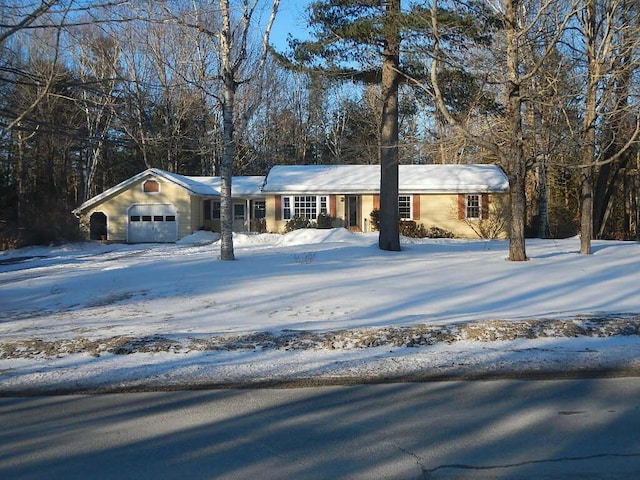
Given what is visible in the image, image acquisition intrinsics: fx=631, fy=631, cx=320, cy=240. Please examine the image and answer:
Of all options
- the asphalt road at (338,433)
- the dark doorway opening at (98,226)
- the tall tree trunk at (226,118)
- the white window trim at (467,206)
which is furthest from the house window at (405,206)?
the asphalt road at (338,433)

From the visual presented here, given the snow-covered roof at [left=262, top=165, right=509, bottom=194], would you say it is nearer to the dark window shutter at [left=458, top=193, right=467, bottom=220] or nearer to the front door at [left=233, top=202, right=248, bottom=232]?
the dark window shutter at [left=458, top=193, right=467, bottom=220]

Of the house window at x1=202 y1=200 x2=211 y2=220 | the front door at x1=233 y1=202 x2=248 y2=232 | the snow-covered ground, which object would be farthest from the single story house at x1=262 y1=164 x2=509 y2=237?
the snow-covered ground

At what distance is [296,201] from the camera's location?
1383 inches

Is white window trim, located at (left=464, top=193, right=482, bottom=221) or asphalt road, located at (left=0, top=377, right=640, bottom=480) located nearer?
asphalt road, located at (left=0, top=377, right=640, bottom=480)

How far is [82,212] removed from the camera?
3712cm

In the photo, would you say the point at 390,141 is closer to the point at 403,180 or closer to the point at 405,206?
the point at 405,206

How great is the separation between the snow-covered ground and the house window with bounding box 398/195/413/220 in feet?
47.3

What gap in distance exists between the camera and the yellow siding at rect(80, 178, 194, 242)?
36.0m

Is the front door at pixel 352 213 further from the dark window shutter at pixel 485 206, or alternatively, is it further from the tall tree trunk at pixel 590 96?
the tall tree trunk at pixel 590 96

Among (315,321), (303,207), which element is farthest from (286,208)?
(315,321)

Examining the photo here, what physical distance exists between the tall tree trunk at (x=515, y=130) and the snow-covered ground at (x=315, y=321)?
890 mm

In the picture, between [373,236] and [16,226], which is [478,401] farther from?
[16,226]

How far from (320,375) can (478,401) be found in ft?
6.28

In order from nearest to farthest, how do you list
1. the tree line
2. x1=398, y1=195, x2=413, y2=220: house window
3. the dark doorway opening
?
the tree line → x1=398, y1=195, x2=413, y2=220: house window → the dark doorway opening
